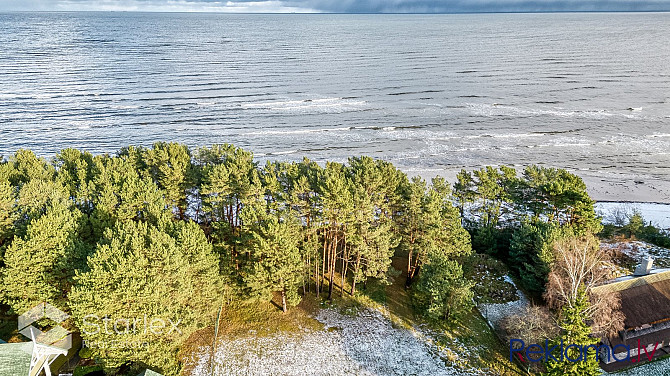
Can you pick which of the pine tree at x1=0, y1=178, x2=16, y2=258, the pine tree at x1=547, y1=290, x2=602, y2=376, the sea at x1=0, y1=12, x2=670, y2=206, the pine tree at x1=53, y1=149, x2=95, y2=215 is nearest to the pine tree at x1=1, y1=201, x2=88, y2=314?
the pine tree at x1=0, y1=178, x2=16, y2=258

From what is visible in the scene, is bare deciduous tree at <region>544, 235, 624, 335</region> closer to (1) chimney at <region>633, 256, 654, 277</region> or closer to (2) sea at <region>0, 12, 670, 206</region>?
(1) chimney at <region>633, 256, 654, 277</region>

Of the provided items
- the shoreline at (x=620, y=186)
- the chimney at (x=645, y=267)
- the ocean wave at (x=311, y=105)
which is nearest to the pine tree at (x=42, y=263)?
the chimney at (x=645, y=267)

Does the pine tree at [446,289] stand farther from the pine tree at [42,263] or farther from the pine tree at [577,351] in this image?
the pine tree at [42,263]

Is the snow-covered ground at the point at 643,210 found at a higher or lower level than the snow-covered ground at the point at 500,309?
higher

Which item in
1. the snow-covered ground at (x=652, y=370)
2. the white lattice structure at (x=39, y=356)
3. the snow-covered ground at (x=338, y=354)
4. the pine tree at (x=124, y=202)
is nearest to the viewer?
the white lattice structure at (x=39, y=356)

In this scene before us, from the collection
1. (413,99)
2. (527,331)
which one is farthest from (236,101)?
(527,331)

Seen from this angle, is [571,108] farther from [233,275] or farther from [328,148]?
[233,275]
